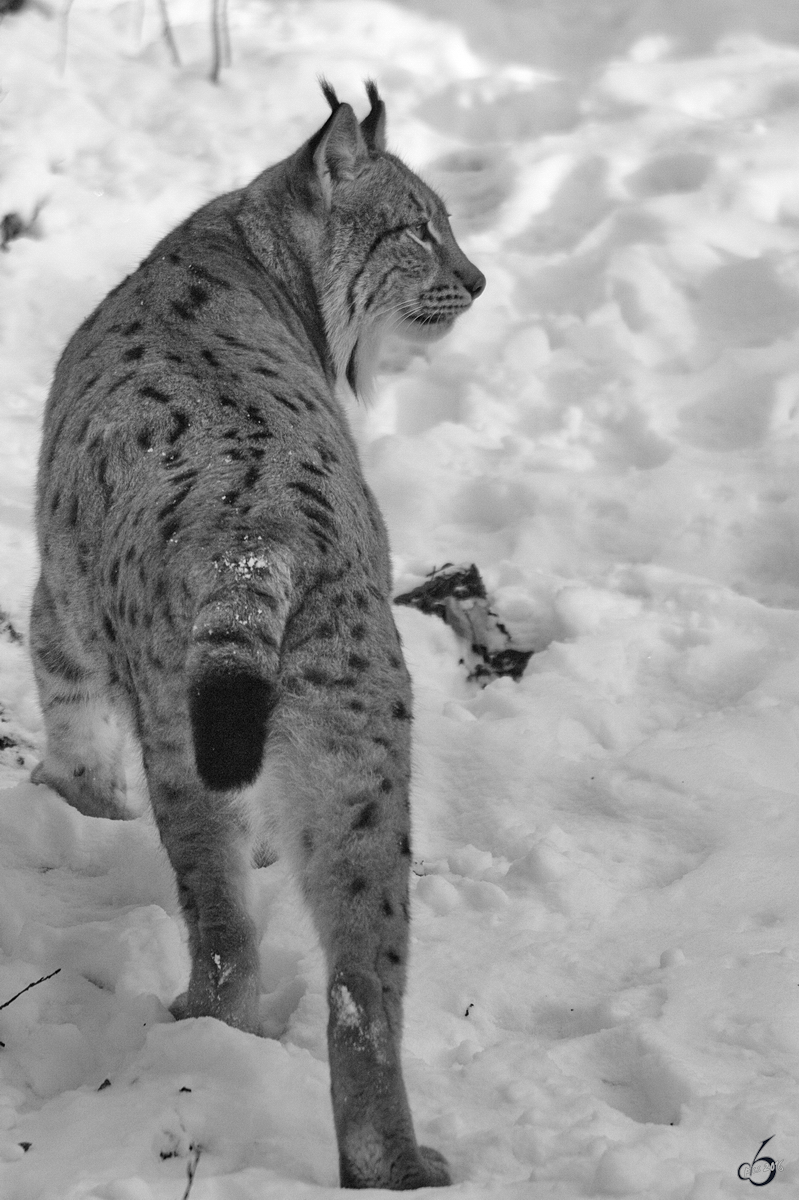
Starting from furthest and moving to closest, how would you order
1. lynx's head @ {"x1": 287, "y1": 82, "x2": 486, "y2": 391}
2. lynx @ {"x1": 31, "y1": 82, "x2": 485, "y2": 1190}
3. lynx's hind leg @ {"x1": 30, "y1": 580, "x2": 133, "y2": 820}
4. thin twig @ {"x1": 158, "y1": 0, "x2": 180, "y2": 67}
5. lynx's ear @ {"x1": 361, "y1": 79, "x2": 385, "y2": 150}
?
thin twig @ {"x1": 158, "y1": 0, "x2": 180, "y2": 67} < lynx's ear @ {"x1": 361, "y1": 79, "x2": 385, "y2": 150} < lynx's head @ {"x1": 287, "y1": 82, "x2": 486, "y2": 391} < lynx's hind leg @ {"x1": 30, "y1": 580, "x2": 133, "y2": 820} < lynx @ {"x1": 31, "y1": 82, "x2": 485, "y2": 1190}

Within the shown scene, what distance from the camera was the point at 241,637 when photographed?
8.25 feet

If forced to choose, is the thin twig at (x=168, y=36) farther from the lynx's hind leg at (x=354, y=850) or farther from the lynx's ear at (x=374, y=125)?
the lynx's hind leg at (x=354, y=850)

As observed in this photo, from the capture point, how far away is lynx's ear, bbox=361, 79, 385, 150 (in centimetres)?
481

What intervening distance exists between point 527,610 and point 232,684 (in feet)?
9.27

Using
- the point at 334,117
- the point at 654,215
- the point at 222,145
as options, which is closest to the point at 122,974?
the point at 334,117

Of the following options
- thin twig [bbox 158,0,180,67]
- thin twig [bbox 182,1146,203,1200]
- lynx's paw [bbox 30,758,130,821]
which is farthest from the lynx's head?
thin twig [bbox 158,0,180,67]

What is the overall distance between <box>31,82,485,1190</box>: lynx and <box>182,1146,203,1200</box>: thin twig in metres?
0.26

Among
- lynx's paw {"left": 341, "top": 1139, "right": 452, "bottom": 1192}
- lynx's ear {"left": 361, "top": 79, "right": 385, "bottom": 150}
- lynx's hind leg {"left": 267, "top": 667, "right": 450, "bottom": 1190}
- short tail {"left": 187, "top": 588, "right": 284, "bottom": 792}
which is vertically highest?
short tail {"left": 187, "top": 588, "right": 284, "bottom": 792}

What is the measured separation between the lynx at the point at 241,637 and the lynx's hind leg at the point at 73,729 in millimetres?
16

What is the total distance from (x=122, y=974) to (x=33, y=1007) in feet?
0.73

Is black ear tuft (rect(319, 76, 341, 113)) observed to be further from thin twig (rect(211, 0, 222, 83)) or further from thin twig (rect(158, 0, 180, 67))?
thin twig (rect(158, 0, 180, 67))

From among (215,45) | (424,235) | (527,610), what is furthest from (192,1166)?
(215,45)

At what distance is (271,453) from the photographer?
3.01 meters

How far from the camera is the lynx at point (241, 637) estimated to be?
249 cm
